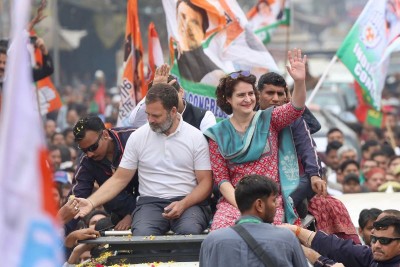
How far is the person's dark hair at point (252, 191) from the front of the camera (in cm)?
655

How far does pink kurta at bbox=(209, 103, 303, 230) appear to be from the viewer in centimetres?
804

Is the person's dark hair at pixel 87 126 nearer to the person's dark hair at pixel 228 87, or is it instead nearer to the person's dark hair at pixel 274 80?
the person's dark hair at pixel 228 87

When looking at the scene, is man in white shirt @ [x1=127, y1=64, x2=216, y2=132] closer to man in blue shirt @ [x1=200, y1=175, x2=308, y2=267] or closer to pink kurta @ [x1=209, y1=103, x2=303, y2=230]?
pink kurta @ [x1=209, y1=103, x2=303, y2=230]

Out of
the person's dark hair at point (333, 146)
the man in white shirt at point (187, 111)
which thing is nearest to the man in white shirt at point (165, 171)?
the man in white shirt at point (187, 111)

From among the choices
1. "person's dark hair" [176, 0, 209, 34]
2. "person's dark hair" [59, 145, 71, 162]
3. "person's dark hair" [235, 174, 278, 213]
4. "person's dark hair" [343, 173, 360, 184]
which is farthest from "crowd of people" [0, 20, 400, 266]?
"person's dark hair" [59, 145, 71, 162]

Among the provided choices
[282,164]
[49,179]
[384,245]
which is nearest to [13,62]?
[49,179]

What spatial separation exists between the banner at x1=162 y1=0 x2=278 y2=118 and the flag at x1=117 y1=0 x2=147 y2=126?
0.61 metres

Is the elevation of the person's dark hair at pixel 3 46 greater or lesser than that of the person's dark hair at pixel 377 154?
greater

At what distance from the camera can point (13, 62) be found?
15.0ft

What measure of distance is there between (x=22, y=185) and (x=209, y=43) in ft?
26.9

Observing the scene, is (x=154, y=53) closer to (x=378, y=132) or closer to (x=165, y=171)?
(x=165, y=171)

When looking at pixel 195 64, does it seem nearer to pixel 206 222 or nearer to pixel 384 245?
pixel 206 222

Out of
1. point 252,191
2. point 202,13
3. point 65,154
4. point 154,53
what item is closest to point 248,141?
point 252,191

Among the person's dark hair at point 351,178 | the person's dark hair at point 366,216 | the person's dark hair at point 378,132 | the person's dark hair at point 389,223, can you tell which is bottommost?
the person's dark hair at point 378,132
